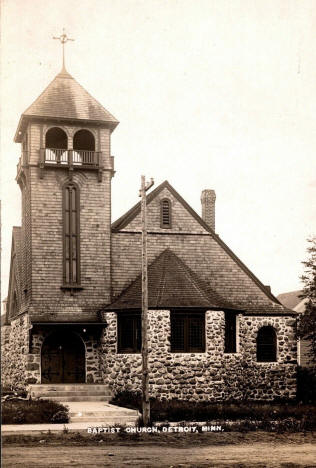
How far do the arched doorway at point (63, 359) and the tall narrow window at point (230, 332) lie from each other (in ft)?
20.6

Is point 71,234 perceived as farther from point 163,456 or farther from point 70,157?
point 163,456

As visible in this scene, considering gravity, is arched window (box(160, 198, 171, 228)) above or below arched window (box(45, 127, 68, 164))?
below

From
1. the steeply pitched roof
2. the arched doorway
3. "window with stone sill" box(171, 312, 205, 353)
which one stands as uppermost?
the steeply pitched roof

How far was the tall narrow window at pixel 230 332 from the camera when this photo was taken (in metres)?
31.5

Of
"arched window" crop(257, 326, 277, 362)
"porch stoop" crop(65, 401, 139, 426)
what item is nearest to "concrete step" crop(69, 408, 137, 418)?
"porch stoop" crop(65, 401, 139, 426)

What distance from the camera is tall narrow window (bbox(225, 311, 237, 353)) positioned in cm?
3147

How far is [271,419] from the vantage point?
75.1 ft

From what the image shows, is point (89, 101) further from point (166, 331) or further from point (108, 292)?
point (166, 331)

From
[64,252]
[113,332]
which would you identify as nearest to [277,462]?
[113,332]

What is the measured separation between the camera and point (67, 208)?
1250 inches

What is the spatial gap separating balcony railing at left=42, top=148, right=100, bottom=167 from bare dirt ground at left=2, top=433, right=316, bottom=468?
15.9 m

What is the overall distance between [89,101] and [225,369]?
13258 mm

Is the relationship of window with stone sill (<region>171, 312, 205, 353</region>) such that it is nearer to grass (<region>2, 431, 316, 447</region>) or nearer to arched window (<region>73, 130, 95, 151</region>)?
arched window (<region>73, 130, 95, 151</region>)

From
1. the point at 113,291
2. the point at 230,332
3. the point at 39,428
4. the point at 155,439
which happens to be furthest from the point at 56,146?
the point at 155,439
